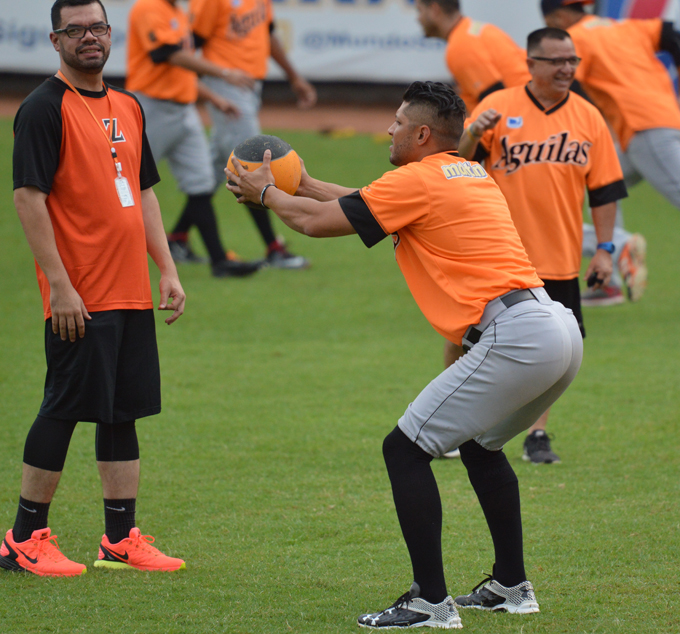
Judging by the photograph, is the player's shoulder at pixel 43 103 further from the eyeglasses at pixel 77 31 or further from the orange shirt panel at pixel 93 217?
the eyeglasses at pixel 77 31

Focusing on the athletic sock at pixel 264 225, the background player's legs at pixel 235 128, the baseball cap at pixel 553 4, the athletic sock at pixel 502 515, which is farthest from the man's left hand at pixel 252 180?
the athletic sock at pixel 264 225

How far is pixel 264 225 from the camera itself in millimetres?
9289

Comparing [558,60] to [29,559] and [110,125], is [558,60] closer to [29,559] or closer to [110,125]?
[110,125]

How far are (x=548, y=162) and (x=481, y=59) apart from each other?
165cm

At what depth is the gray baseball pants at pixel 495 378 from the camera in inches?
120

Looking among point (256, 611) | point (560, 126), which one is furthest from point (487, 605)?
point (560, 126)

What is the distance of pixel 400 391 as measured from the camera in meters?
6.06

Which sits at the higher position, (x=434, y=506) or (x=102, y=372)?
(x=102, y=372)

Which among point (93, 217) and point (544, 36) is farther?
point (544, 36)

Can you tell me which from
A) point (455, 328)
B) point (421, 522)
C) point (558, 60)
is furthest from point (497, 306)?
point (558, 60)

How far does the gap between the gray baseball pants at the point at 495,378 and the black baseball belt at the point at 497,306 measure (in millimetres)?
11

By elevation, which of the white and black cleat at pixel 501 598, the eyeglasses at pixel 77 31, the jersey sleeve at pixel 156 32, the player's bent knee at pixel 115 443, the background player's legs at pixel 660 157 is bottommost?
the white and black cleat at pixel 501 598

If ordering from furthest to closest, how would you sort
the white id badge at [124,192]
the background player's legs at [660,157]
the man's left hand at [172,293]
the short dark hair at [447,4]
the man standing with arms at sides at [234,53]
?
the man standing with arms at sides at [234,53] < the background player's legs at [660,157] < the short dark hair at [447,4] < the man's left hand at [172,293] < the white id badge at [124,192]

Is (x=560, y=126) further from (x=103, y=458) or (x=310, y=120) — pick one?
(x=310, y=120)
